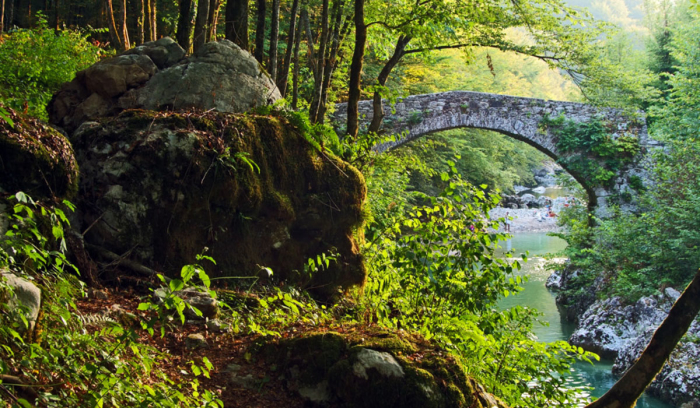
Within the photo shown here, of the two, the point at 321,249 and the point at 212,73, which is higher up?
the point at 212,73

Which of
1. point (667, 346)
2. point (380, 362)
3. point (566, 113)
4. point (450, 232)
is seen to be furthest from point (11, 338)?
point (566, 113)

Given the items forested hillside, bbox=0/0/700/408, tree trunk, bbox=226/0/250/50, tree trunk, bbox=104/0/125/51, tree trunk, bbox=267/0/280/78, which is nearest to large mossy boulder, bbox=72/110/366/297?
forested hillside, bbox=0/0/700/408

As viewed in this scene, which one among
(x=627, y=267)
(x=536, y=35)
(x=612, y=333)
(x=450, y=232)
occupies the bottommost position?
(x=612, y=333)

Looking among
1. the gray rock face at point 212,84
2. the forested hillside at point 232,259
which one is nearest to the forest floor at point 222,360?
the forested hillside at point 232,259

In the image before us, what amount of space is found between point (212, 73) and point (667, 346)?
151 inches

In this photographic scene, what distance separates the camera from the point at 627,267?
10.5 m

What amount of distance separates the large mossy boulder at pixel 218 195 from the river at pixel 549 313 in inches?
87.0

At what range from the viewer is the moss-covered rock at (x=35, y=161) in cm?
281

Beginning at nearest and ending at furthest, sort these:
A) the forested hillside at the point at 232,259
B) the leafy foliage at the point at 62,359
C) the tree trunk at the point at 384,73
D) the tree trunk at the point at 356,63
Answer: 1. the leafy foliage at the point at 62,359
2. the forested hillside at the point at 232,259
3. the tree trunk at the point at 356,63
4. the tree trunk at the point at 384,73

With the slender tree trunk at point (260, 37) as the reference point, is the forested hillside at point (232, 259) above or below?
below

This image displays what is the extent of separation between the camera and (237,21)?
5.68m

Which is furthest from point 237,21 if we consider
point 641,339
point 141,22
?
point 641,339

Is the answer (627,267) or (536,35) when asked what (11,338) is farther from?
(627,267)

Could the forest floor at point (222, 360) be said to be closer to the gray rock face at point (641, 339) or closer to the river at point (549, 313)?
the river at point (549, 313)
